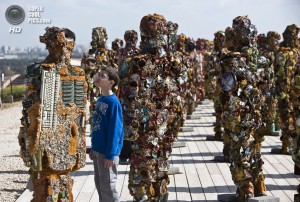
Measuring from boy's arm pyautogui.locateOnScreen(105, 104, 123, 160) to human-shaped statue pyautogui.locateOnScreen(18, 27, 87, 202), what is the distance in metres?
0.28

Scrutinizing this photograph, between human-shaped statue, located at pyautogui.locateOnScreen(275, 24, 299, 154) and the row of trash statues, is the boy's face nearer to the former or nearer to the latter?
the row of trash statues

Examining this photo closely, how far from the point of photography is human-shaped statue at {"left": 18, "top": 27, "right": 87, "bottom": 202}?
18.7ft

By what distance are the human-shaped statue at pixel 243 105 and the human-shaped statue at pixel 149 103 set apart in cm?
68

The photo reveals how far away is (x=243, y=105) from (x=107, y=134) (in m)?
1.79

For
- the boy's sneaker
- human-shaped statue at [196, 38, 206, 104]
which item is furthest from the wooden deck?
human-shaped statue at [196, 38, 206, 104]

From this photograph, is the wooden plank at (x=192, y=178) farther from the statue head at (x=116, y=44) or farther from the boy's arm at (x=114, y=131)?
the statue head at (x=116, y=44)

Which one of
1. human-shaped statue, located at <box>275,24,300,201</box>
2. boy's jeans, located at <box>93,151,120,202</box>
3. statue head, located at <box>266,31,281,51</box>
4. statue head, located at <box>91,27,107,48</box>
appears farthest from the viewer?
statue head, located at <box>266,31,281,51</box>

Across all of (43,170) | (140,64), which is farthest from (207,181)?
(43,170)

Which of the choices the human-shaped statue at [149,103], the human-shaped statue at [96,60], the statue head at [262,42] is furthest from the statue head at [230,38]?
the statue head at [262,42]

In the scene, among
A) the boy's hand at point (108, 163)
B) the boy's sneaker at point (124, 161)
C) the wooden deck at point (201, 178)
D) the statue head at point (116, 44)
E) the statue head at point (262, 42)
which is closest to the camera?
the boy's hand at point (108, 163)

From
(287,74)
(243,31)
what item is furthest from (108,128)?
(287,74)

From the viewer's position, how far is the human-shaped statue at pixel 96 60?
11281mm

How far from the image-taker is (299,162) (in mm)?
5910

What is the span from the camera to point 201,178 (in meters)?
9.55
